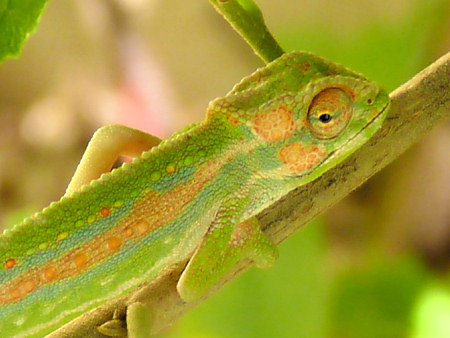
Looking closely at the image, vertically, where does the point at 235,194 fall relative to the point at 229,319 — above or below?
above

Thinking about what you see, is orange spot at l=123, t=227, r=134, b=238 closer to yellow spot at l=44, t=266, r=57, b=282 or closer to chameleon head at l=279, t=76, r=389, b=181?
yellow spot at l=44, t=266, r=57, b=282

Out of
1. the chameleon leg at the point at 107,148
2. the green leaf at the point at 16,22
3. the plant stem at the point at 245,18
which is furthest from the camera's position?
the chameleon leg at the point at 107,148

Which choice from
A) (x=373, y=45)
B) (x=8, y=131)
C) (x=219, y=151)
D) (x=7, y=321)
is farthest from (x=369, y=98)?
(x=8, y=131)

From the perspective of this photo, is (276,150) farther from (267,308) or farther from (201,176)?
(267,308)

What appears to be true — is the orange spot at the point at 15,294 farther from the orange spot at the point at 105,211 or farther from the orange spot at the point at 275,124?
the orange spot at the point at 275,124

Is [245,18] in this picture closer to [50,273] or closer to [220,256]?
[220,256]

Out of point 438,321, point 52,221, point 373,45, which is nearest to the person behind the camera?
point 52,221

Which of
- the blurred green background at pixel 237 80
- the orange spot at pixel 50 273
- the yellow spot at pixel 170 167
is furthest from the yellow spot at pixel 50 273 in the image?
the blurred green background at pixel 237 80
